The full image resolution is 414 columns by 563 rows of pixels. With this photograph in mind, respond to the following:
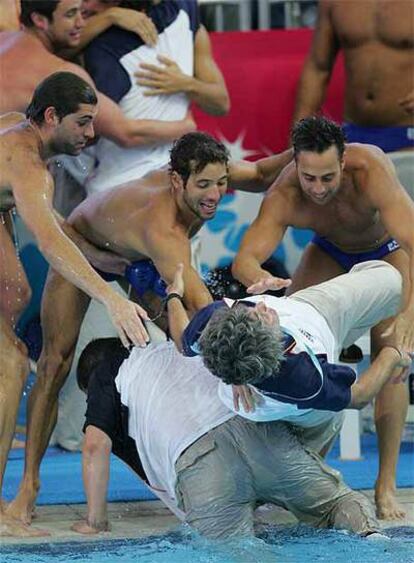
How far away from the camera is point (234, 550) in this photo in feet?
15.7

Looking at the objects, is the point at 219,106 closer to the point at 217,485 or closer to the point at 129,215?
the point at 129,215

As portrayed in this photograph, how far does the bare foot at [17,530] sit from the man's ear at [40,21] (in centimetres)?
238

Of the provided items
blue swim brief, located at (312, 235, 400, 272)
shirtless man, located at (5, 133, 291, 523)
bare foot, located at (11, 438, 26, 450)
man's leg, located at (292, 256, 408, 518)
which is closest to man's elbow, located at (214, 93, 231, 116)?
shirtless man, located at (5, 133, 291, 523)

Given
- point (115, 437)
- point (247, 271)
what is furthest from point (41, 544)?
point (247, 271)

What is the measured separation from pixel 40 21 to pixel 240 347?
2569 mm

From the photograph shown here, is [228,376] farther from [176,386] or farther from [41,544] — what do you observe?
[41,544]

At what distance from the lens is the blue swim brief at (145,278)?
5.61 metres

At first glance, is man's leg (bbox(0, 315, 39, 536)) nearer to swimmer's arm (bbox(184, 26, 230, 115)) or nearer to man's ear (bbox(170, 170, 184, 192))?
man's ear (bbox(170, 170, 184, 192))

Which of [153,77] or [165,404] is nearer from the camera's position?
[165,404]

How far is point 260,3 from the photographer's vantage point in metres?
7.36

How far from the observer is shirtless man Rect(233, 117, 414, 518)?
5367mm

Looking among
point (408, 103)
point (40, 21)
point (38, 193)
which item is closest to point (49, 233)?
point (38, 193)

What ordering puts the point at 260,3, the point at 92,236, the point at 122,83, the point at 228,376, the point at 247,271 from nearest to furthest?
the point at 228,376 < the point at 247,271 < the point at 92,236 < the point at 122,83 < the point at 260,3

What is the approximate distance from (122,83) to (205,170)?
1.56 meters
